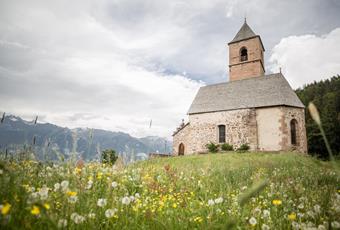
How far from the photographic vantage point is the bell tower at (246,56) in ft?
94.2

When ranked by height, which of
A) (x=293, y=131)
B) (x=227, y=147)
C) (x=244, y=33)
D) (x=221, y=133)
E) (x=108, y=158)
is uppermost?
(x=244, y=33)

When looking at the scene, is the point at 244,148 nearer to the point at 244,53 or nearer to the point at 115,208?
the point at 244,53

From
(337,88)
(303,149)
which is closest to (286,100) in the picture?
(303,149)

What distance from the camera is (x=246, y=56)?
29891 mm

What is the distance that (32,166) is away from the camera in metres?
3.78

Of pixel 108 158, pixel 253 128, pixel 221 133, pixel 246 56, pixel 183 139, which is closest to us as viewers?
pixel 108 158

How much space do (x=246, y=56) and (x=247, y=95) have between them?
7.37m

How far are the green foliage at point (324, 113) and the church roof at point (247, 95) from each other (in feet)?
22.7

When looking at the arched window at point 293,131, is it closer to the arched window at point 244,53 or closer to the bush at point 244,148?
the bush at point 244,148

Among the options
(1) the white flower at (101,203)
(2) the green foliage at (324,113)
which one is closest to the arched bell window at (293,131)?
(2) the green foliage at (324,113)

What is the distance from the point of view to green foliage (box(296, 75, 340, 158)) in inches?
1359

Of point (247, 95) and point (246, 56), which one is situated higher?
point (246, 56)

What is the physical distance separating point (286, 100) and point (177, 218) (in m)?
23.3

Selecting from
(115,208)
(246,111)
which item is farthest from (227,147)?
(115,208)
